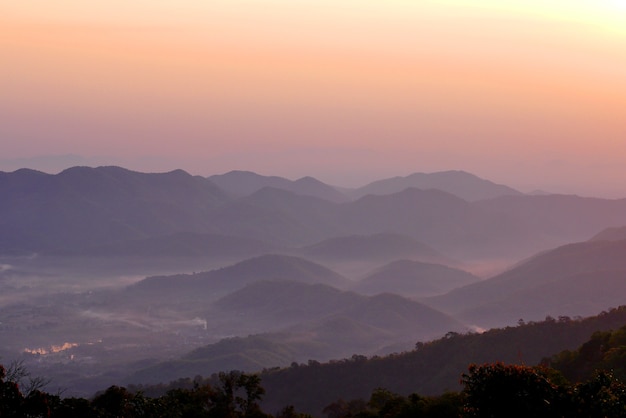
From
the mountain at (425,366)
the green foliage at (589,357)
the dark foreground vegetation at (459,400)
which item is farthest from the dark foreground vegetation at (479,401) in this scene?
the mountain at (425,366)

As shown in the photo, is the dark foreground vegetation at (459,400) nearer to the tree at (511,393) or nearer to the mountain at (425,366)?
the tree at (511,393)

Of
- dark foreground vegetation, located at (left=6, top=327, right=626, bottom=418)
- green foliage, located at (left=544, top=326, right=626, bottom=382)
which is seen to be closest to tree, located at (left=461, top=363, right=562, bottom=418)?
dark foreground vegetation, located at (left=6, top=327, right=626, bottom=418)

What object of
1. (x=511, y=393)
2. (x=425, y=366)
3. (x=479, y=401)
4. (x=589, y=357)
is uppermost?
(x=425, y=366)

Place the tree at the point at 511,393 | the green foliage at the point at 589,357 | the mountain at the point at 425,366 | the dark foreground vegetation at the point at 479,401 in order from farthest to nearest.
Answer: the mountain at the point at 425,366
the green foliage at the point at 589,357
the dark foreground vegetation at the point at 479,401
the tree at the point at 511,393

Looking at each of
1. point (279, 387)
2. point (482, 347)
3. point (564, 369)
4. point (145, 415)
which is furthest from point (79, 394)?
point (145, 415)

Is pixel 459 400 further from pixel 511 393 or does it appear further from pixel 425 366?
pixel 425 366

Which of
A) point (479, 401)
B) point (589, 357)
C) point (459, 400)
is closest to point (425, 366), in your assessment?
point (589, 357)

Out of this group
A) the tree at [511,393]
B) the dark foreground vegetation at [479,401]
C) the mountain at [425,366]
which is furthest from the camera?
the mountain at [425,366]

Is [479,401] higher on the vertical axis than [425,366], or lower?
lower
